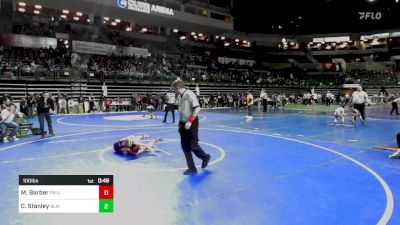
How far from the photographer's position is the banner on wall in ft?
91.9

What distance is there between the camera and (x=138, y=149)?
8.09 meters

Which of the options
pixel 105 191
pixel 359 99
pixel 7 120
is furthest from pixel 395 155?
pixel 7 120

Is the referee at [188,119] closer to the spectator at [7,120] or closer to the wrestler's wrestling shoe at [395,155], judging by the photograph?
the wrestler's wrestling shoe at [395,155]

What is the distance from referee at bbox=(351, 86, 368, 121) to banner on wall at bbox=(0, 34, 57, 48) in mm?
26302

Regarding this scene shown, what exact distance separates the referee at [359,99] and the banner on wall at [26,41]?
2630 centimetres

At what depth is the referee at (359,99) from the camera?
47.2 ft

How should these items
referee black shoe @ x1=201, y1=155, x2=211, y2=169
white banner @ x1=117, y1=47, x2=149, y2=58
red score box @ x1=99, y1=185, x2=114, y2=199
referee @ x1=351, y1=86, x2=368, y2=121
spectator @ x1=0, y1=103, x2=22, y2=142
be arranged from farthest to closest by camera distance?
white banner @ x1=117, y1=47, x2=149, y2=58 < referee @ x1=351, y1=86, x2=368, y2=121 < spectator @ x1=0, y1=103, x2=22, y2=142 < referee black shoe @ x1=201, y1=155, x2=211, y2=169 < red score box @ x1=99, y1=185, x2=114, y2=199

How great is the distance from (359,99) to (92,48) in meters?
25.8

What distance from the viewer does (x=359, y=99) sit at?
14500 millimetres

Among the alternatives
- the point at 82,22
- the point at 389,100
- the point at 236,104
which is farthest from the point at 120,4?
the point at 389,100

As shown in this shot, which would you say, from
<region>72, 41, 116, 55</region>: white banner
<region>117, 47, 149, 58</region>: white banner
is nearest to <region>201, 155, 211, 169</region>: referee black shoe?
<region>72, 41, 116, 55</region>: white banner
